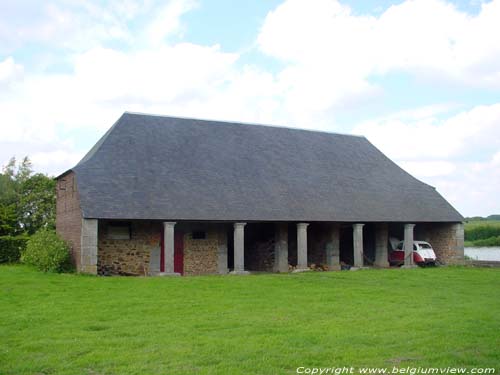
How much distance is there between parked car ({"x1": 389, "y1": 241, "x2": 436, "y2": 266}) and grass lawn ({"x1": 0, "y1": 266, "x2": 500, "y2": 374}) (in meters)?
9.69

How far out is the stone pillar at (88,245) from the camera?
760 inches

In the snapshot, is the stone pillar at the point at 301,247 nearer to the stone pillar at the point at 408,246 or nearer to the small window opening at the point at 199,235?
the small window opening at the point at 199,235

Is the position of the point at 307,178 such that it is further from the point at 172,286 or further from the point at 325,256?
the point at 172,286

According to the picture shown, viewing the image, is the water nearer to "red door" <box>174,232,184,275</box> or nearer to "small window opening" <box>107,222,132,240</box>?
"red door" <box>174,232,184,275</box>

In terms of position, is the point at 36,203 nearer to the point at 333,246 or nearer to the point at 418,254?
the point at 333,246

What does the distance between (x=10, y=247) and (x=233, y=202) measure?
10864 millimetres

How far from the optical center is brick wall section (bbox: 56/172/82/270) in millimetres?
20538

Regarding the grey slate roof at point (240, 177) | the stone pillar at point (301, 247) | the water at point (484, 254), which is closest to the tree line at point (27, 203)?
the grey slate roof at point (240, 177)

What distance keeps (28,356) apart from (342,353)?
4.08m

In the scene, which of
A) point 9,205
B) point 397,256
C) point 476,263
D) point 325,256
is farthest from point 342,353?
point 9,205

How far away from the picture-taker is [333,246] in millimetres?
25578

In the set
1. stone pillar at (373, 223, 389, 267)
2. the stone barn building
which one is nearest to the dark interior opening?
the stone barn building

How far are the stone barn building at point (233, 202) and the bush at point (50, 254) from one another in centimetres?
41

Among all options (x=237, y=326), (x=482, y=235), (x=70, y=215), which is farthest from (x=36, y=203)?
(x=482, y=235)
